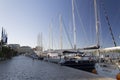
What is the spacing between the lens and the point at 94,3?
50312 millimetres

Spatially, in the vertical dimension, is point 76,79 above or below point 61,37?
Result: below

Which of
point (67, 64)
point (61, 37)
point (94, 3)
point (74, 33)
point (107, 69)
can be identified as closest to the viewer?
point (107, 69)

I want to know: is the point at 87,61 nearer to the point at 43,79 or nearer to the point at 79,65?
the point at 79,65

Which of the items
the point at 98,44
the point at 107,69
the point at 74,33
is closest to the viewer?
the point at 107,69

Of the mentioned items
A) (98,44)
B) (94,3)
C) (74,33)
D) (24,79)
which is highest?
(94,3)

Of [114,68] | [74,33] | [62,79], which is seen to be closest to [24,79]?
[62,79]

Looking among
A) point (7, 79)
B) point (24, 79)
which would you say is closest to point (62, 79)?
point (24, 79)

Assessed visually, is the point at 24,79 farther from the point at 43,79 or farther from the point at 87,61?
the point at 87,61

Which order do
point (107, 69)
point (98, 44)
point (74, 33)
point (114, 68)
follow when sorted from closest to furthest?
point (114, 68) < point (107, 69) < point (98, 44) < point (74, 33)

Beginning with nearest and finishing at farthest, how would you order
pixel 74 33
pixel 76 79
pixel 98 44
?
pixel 76 79 → pixel 98 44 → pixel 74 33

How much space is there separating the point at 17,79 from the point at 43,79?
250 cm

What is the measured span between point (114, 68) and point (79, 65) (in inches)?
839

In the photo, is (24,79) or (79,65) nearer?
(24,79)

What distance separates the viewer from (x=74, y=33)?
6156 cm
